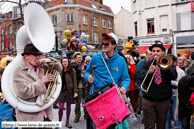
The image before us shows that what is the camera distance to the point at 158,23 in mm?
22703

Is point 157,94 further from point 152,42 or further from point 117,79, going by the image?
point 152,42

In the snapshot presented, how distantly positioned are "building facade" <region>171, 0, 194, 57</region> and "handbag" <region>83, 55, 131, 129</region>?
19699mm

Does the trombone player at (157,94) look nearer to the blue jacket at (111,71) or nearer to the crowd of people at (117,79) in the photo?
the crowd of people at (117,79)

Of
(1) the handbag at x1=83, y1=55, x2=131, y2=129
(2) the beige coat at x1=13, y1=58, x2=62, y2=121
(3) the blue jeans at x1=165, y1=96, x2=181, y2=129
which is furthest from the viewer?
(3) the blue jeans at x1=165, y1=96, x2=181, y2=129

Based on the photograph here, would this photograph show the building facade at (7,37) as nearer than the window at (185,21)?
No

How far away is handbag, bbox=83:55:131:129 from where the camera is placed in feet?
10.3

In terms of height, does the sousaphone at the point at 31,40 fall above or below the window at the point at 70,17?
below

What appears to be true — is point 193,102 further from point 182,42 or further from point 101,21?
point 101,21

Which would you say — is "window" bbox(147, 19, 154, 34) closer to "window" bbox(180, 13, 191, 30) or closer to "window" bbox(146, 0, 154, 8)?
"window" bbox(146, 0, 154, 8)

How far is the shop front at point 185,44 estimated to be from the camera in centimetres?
2072

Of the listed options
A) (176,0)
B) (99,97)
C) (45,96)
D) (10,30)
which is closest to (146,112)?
(99,97)

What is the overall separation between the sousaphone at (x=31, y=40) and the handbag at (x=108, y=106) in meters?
0.64

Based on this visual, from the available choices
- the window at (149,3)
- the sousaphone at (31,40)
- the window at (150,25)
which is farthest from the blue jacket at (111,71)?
the window at (149,3)

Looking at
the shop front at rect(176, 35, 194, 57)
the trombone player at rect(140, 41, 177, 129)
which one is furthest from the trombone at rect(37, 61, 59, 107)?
the shop front at rect(176, 35, 194, 57)
